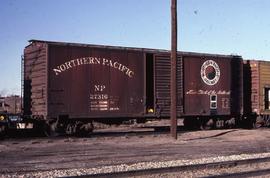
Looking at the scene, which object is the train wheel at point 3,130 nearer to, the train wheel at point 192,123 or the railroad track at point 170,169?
the railroad track at point 170,169

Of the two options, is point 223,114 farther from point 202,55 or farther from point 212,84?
point 202,55

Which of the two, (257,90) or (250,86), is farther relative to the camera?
(250,86)

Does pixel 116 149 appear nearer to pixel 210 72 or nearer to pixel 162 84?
pixel 162 84

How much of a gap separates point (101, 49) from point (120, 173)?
40.0 feet

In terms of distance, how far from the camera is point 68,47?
67.8ft

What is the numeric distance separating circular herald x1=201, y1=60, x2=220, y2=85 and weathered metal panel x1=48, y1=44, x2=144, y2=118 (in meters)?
3.87

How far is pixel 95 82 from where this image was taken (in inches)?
840

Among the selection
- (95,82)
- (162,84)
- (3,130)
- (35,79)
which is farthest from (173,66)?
(3,130)

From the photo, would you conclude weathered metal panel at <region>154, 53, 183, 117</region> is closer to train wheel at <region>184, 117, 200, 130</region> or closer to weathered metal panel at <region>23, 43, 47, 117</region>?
train wheel at <region>184, 117, 200, 130</region>

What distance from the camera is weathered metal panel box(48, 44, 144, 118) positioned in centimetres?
2042

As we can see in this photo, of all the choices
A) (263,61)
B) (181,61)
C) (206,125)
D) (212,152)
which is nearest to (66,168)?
(212,152)

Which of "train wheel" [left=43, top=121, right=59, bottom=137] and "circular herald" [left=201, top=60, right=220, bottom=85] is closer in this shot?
"train wheel" [left=43, top=121, right=59, bottom=137]

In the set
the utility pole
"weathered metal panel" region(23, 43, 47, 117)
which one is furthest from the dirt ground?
"weathered metal panel" region(23, 43, 47, 117)

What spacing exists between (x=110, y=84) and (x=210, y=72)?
20.4 ft
